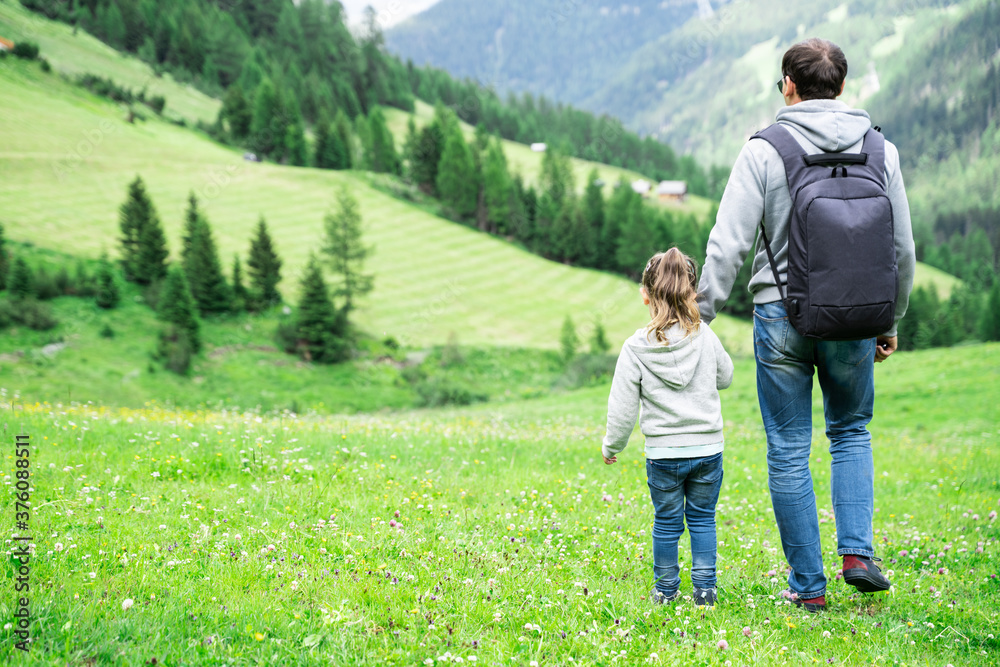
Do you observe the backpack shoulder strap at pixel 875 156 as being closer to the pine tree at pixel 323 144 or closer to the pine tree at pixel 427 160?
the pine tree at pixel 427 160

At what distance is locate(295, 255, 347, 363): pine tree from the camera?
46000mm

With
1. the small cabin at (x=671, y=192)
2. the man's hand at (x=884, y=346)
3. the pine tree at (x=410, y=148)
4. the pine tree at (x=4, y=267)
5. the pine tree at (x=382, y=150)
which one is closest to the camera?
the man's hand at (x=884, y=346)

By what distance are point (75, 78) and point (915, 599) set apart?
115m

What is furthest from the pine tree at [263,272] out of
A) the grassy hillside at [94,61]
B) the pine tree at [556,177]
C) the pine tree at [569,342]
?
the grassy hillside at [94,61]

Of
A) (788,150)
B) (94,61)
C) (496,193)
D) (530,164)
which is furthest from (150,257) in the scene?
(530,164)

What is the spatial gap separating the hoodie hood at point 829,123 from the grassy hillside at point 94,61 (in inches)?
4507

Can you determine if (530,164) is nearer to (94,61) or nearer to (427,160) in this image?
(427,160)

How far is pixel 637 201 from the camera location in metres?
98.6

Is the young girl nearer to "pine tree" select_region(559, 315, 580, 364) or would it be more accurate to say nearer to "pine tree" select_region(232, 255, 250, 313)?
"pine tree" select_region(559, 315, 580, 364)

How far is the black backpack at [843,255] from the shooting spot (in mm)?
3932

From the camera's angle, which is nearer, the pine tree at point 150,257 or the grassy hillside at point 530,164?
the pine tree at point 150,257

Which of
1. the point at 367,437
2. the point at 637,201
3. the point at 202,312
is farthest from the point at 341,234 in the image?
the point at 637,201

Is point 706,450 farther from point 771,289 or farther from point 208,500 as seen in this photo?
point 208,500

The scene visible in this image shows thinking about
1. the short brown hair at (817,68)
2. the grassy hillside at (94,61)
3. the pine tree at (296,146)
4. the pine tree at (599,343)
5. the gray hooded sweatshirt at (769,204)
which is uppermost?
the grassy hillside at (94,61)
